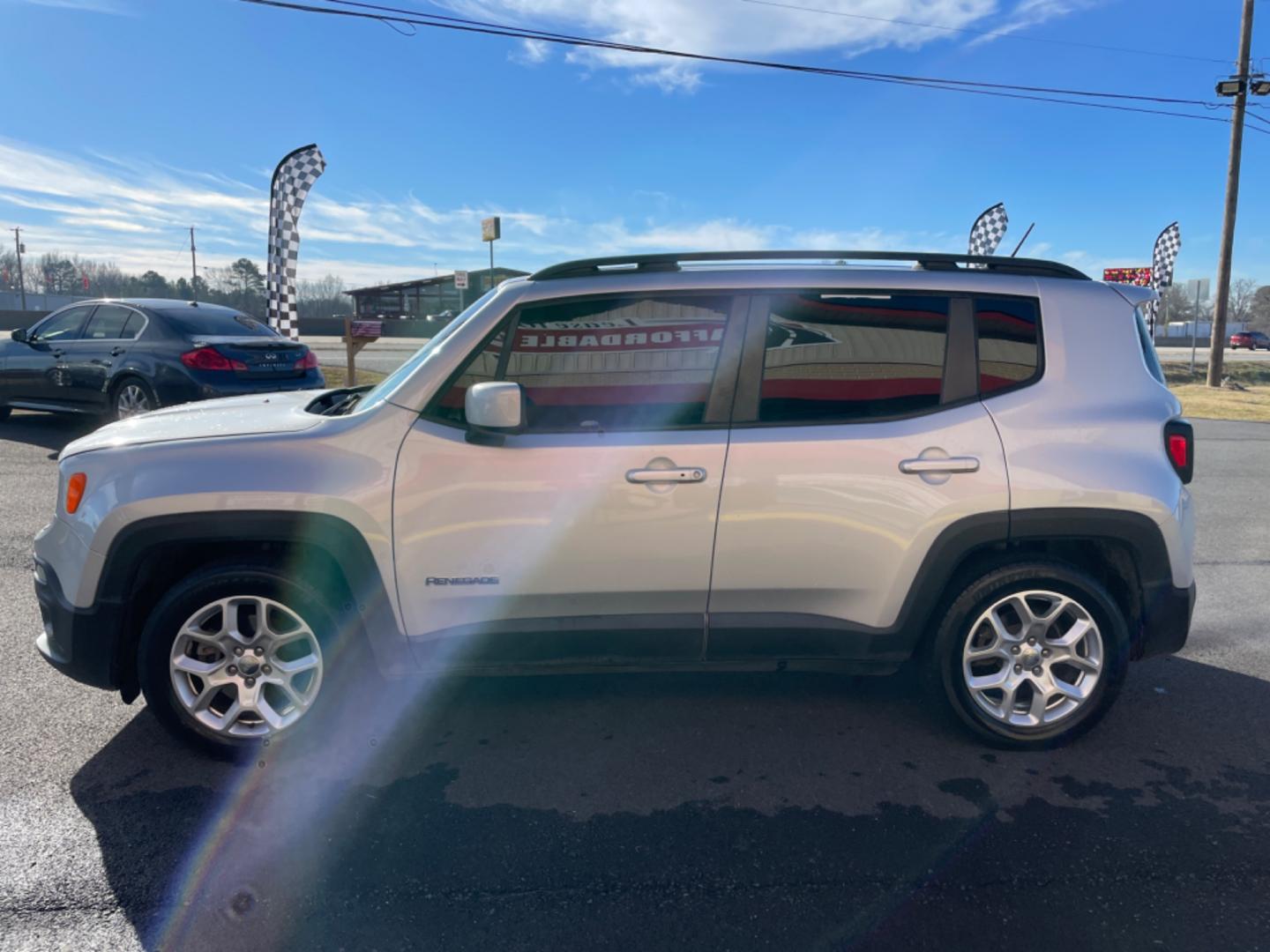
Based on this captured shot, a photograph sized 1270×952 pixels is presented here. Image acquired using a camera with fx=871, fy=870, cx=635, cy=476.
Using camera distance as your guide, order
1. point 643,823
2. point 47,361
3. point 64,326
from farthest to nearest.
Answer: point 64,326
point 47,361
point 643,823

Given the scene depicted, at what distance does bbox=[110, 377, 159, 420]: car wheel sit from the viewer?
9242 millimetres

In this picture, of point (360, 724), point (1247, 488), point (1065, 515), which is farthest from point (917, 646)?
point (1247, 488)

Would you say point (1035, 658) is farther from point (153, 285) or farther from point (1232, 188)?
point (153, 285)

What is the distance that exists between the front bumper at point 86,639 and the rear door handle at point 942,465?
9.57 ft

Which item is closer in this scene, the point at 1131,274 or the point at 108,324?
the point at 108,324

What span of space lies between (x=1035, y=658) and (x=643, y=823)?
1.69m

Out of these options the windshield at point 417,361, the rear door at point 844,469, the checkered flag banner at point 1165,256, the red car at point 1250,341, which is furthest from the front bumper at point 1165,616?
the red car at point 1250,341

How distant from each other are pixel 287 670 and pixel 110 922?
39.4 inches

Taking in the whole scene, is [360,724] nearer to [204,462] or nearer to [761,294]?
[204,462]

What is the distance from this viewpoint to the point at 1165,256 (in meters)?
26.4

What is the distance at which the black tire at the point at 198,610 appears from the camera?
10.3 feet

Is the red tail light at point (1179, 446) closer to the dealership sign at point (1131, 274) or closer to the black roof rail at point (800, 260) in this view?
the black roof rail at point (800, 260)

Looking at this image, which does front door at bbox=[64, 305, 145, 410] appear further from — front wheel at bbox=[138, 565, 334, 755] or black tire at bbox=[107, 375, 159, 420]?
front wheel at bbox=[138, 565, 334, 755]

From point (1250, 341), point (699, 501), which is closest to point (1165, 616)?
point (699, 501)
